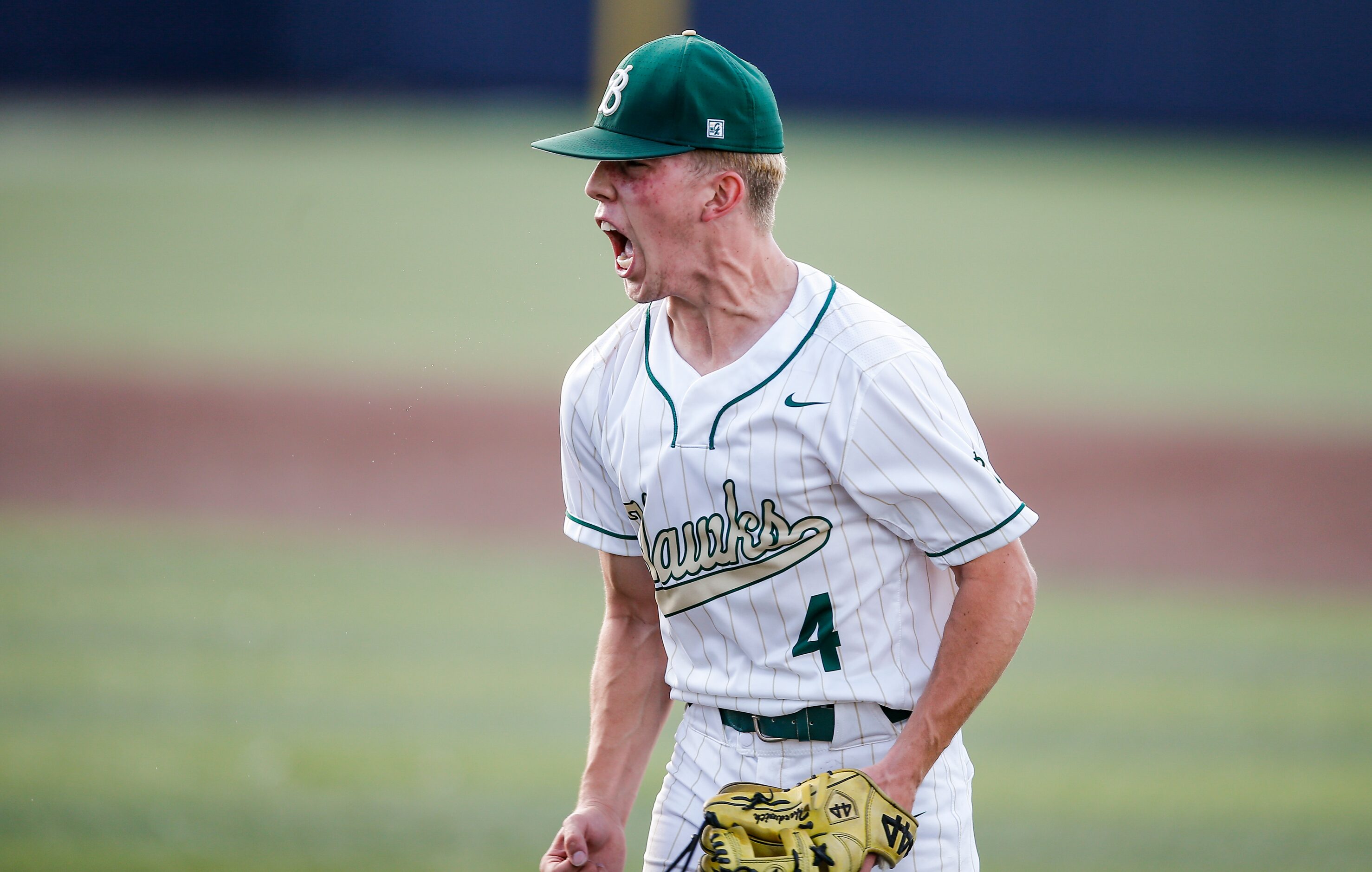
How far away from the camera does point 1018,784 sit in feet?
17.7

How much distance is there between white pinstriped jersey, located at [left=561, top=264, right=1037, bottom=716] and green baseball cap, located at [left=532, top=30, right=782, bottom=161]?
27 centimetres

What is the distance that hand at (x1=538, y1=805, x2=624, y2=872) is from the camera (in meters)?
2.36

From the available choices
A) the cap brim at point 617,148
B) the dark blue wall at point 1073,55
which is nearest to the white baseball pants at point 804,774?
the cap brim at point 617,148

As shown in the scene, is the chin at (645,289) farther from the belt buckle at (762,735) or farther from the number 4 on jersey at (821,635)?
the belt buckle at (762,735)

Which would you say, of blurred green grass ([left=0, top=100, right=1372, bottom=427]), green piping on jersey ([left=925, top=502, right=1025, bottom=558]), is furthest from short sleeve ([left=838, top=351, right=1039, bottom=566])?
blurred green grass ([left=0, top=100, right=1372, bottom=427])

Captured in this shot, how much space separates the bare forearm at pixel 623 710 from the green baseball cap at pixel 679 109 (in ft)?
2.89

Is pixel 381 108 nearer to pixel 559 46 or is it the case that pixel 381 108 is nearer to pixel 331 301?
pixel 559 46

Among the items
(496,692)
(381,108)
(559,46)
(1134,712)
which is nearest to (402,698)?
(496,692)

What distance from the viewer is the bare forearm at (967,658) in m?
2.13

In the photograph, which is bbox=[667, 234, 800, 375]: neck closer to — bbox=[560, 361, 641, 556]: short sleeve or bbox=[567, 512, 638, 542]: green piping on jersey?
bbox=[560, 361, 641, 556]: short sleeve

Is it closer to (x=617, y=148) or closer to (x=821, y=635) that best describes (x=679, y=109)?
(x=617, y=148)

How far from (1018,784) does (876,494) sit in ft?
12.0

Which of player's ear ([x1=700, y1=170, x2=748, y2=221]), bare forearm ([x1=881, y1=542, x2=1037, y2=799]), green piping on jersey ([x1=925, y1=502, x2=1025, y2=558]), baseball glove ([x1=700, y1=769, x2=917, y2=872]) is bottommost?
baseball glove ([x1=700, y1=769, x2=917, y2=872])

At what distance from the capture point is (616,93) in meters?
2.20
